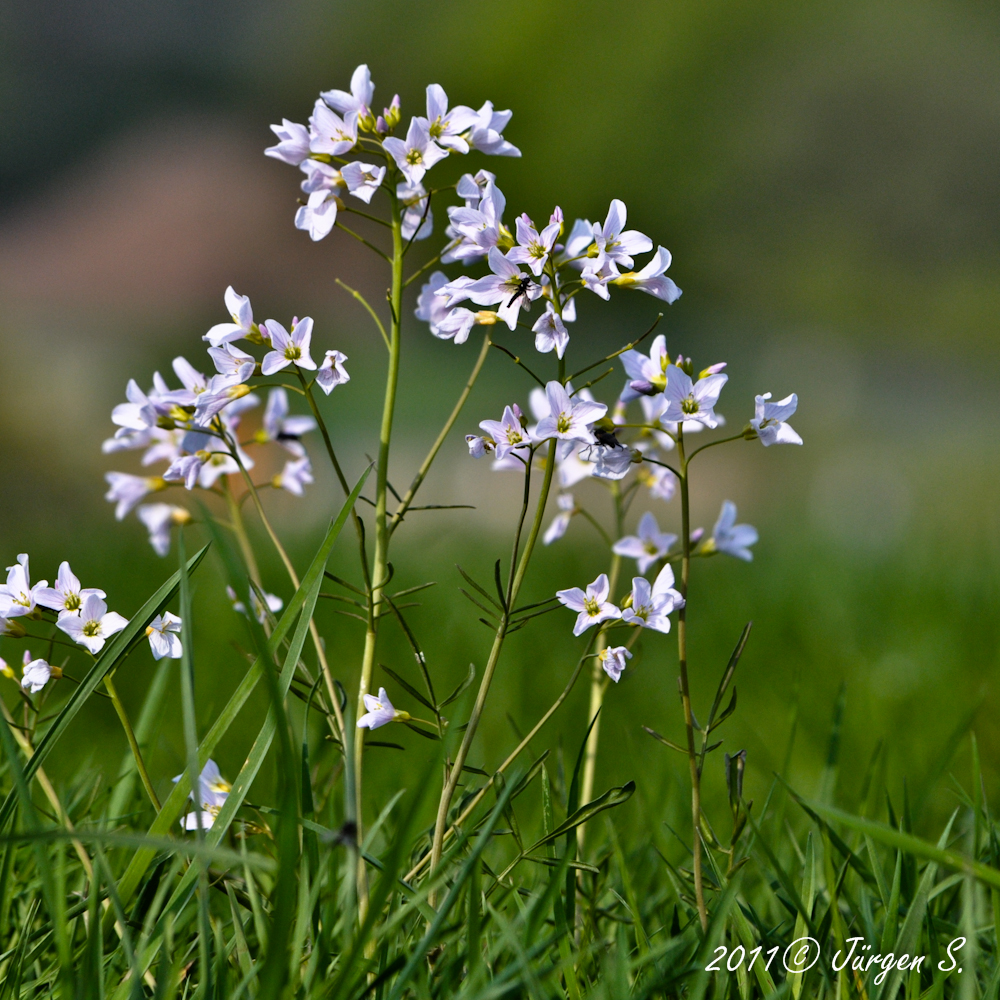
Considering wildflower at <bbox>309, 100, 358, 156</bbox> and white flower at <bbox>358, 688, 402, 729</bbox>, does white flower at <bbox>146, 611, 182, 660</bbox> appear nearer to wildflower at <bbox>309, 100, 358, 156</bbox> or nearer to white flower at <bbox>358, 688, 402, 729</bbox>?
white flower at <bbox>358, 688, 402, 729</bbox>

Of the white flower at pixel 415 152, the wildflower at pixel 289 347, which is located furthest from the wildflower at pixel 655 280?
the wildflower at pixel 289 347

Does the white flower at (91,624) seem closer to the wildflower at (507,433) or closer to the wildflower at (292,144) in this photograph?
the wildflower at (507,433)

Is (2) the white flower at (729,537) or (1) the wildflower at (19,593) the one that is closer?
(1) the wildflower at (19,593)

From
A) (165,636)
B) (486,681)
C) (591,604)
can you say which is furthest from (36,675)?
(591,604)

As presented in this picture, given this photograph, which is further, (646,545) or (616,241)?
(646,545)

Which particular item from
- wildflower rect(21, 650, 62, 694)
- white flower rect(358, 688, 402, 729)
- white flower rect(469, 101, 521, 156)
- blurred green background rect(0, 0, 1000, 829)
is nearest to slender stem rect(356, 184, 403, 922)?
white flower rect(358, 688, 402, 729)

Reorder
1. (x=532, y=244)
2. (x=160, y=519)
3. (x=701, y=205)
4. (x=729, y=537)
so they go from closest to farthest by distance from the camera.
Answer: (x=532, y=244) < (x=729, y=537) < (x=160, y=519) < (x=701, y=205)

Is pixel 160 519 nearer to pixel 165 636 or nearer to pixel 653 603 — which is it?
pixel 165 636
